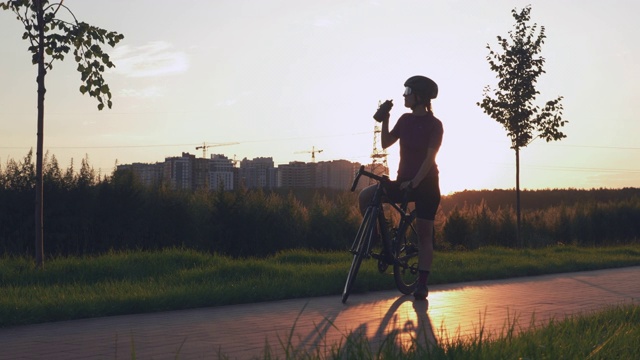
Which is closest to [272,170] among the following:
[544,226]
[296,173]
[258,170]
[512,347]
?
[258,170]

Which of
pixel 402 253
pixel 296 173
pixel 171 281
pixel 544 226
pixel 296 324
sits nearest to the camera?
pixel 296 324

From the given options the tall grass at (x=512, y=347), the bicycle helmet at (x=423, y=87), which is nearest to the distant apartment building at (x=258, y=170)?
the bicycle helmet at (x=423, y=87)

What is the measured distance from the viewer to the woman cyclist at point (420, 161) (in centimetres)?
905

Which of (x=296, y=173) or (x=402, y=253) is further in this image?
(x=296, y=173)

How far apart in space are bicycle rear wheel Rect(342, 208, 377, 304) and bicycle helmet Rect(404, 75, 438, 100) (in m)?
1.53

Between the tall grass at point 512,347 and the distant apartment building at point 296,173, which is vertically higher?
the distant apartment building at point 296,173

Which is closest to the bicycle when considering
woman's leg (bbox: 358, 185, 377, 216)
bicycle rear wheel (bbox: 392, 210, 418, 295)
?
bicycle rear wheel (bbox: 392, 210, 418, 295)

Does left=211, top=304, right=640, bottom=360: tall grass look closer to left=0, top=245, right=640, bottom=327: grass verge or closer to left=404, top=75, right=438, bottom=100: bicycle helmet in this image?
left=0, top=245, right=640, bottom=327: grass verge

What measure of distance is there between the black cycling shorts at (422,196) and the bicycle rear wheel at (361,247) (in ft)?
1.42

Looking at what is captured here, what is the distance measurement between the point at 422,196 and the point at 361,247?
104cm

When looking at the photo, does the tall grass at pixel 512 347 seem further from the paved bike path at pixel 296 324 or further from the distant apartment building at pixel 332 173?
the distant apartment building at pixel 332 173

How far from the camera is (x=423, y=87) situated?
30.9 feet

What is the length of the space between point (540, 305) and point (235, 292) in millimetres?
3108

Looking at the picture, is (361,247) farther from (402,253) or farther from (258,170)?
(258,170)
